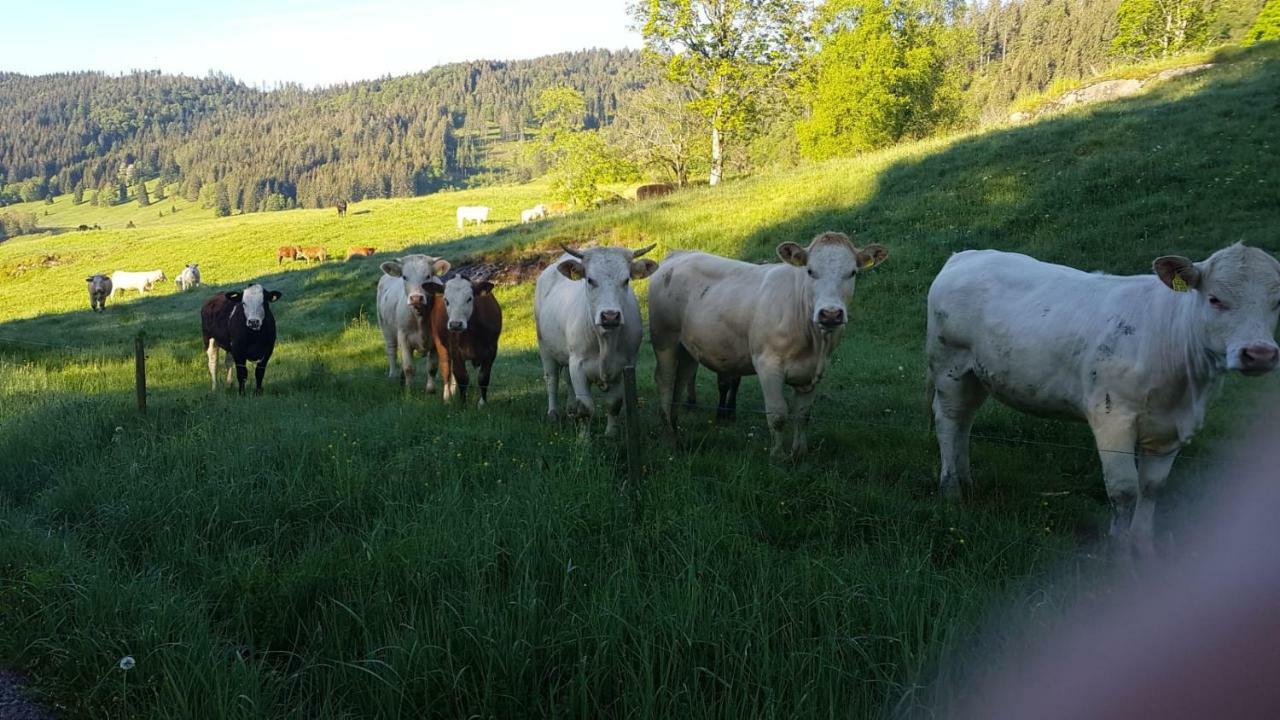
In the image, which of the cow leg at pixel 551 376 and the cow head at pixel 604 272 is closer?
the cow head at pixel 604 272

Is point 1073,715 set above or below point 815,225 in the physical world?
below

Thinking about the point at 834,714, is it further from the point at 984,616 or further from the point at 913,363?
the point at 913,363

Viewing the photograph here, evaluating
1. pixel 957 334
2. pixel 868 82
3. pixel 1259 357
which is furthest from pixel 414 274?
pixel 868 82

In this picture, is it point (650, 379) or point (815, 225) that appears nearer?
point (650, 379)

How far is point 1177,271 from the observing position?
482 cm

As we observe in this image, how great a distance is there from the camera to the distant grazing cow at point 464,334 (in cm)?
1032

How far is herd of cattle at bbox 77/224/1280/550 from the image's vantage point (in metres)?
4.85

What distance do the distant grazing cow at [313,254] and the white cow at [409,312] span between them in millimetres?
31752

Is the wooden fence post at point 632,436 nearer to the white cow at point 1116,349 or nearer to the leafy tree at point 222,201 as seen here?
the white cow at point 1116,349

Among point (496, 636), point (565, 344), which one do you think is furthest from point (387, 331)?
point (496, 636)

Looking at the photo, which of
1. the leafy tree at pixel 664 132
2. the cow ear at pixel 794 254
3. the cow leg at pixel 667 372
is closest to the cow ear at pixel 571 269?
the cow leg at pixel 667 372

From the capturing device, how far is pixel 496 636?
3535mm

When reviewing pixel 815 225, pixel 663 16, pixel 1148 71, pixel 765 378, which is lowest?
pixel 765 378

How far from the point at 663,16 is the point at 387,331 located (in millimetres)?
29937
